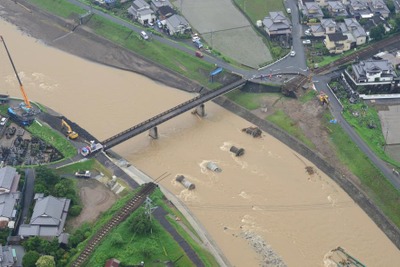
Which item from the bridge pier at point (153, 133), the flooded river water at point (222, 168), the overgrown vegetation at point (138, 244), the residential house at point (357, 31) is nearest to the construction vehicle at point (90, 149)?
the flooded river water at point (222, 168)

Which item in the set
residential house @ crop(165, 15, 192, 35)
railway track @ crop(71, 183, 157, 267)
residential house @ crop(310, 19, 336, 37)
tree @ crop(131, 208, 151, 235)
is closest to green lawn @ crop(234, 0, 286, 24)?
residential house @ crop(310, 19, 336, 37)

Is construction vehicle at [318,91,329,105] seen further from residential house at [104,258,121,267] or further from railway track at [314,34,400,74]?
residential house at [104,258,121,267]

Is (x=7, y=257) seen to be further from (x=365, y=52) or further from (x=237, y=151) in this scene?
(x=365, y=52)

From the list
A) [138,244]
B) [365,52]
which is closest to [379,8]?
[365,52]

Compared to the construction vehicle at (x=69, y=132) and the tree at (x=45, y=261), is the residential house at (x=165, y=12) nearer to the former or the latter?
the construction vehicle at (x=69, y=132)

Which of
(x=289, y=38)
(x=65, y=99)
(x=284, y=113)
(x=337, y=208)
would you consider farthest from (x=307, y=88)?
(x=65, y=99)
